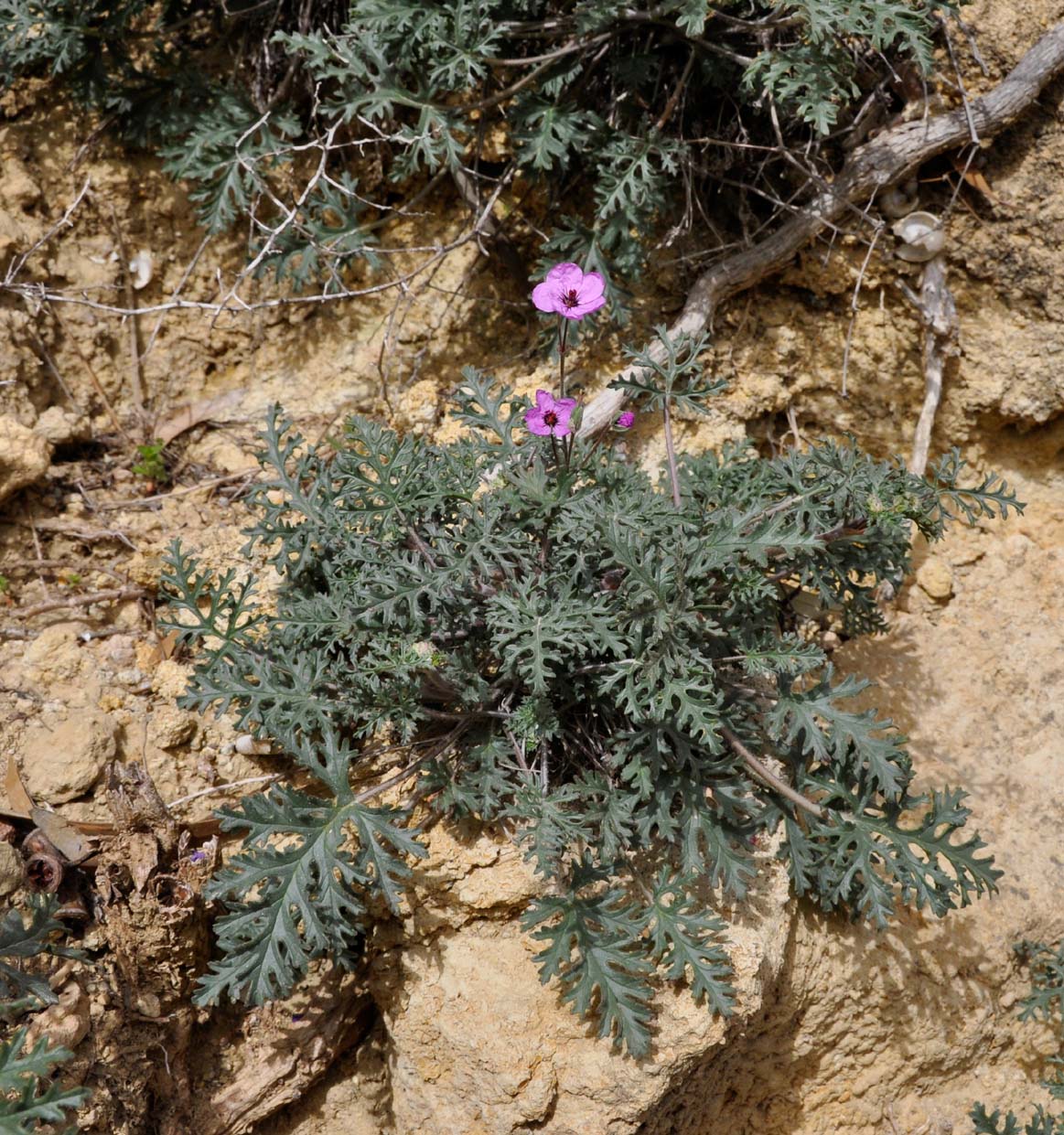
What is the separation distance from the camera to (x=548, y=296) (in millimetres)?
2879

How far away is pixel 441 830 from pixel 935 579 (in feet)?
7.03

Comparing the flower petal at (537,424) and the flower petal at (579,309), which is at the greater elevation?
the flower petal at (579,309)

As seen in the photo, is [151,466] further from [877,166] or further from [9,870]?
[877,166]

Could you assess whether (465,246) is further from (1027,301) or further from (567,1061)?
(567,1061)

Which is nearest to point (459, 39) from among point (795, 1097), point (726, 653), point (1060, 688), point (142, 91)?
point (142, 91)

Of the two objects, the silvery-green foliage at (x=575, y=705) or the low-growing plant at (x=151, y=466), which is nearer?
the silvery-green foliage at (x=575, y=705)

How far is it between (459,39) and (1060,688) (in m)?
3.19

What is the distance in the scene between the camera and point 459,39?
138 inches

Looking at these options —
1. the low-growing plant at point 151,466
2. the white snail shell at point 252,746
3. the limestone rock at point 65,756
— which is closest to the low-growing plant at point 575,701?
the white snail shell at point 252,746

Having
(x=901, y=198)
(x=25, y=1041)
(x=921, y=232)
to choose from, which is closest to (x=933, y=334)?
(x=921, y=232)

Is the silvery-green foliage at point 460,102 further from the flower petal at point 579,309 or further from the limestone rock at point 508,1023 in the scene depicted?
the limestone rock at point 508,1023

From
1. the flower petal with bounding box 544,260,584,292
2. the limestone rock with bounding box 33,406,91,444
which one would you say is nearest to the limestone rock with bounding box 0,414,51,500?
the limestone rock with bounding box 33,406,91,444

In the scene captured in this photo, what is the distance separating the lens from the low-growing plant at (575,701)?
277cm

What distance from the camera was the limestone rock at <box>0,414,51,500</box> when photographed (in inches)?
141
